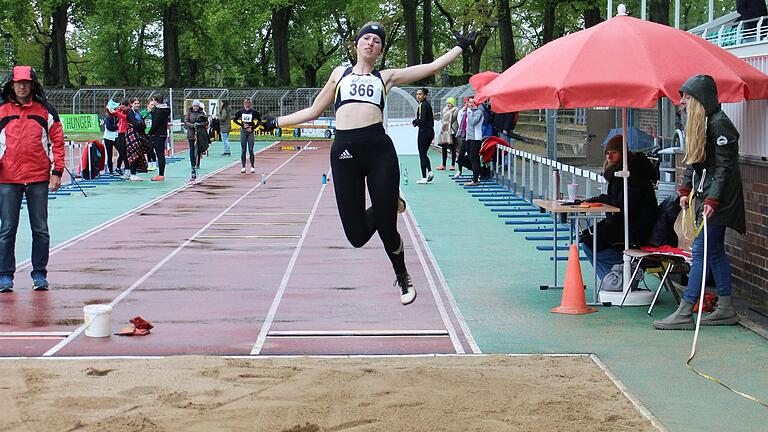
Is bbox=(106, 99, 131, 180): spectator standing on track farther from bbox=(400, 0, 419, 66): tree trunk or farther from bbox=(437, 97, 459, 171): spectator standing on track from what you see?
bbox=(400, 0, 419, 66): tree trunk

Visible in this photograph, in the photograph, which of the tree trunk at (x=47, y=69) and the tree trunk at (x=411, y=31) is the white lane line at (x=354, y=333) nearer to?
the tree trunk at (x=411, y=31)

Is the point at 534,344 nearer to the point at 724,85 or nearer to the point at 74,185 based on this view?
the point at 724,85

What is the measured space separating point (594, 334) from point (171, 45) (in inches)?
2640

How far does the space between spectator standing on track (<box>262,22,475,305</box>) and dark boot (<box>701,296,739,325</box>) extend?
123 inches

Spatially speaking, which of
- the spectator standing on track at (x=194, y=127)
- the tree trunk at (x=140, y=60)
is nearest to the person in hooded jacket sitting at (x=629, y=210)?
the spectator standing on track at (x=194, y=127)

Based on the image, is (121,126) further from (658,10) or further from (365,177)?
(365,177)

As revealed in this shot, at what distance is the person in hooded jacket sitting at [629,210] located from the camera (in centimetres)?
1156

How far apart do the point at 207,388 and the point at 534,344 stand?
2.87 metres

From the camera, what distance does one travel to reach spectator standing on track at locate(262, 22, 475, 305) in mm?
8078

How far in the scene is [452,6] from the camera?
78.2 metres

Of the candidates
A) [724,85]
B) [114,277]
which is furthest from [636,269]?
[114,277]

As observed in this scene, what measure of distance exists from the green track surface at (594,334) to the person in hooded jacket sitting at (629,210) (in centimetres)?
54

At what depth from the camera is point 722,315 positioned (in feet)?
32.4

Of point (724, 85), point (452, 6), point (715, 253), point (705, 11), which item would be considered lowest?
point (715, 253)
